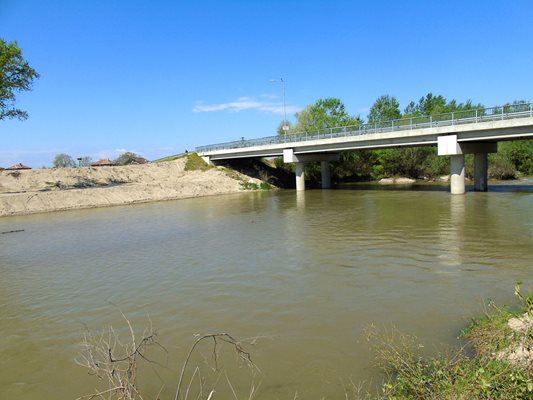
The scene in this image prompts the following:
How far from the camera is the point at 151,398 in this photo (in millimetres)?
6875

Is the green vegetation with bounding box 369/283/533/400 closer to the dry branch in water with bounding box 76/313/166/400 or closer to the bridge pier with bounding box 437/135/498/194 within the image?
the dry branch in water with bounding box 76/313/166/400

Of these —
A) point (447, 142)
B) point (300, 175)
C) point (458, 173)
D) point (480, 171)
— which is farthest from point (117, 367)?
point (300, 175)

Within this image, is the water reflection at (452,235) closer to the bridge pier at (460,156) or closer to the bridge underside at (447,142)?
the bridge pier at (460,156)

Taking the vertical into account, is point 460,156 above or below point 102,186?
above

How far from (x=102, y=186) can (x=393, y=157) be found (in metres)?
50.9

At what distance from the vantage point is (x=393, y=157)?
2881 inches

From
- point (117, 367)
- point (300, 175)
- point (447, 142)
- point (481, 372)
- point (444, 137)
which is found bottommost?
point (481, 372)

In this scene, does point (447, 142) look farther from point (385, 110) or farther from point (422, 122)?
point (385, 110)

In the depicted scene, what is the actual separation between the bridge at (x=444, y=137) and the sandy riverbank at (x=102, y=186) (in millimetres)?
13086

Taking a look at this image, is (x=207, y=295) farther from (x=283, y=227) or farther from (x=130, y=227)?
(x=130, y=227)

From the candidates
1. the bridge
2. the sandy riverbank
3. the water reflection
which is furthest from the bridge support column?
the water reflection

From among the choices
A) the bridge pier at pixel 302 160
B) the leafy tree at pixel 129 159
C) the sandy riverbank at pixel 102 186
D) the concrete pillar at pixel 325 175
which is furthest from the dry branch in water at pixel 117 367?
the leafy tree at pixel 129 159

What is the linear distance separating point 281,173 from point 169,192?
26.8 meters

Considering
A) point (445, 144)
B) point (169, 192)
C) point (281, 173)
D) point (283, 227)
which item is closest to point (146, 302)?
point (283, 227)
